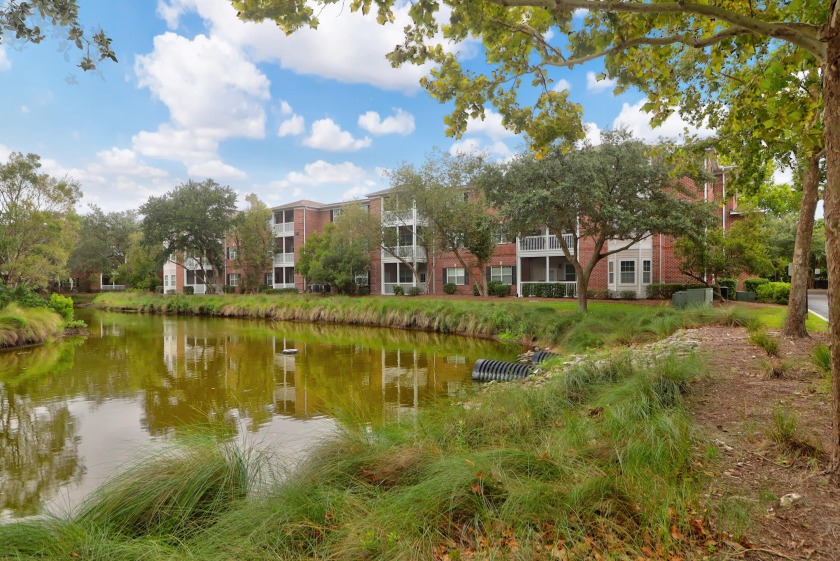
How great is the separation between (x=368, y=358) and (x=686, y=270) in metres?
17.2

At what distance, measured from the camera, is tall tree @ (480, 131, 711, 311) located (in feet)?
54.0

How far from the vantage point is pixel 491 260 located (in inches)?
1348

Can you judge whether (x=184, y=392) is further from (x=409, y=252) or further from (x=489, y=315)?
(x=409, y=252)

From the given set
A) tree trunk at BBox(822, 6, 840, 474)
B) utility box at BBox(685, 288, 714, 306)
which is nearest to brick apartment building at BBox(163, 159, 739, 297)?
utility box at BBox(685, 288, 714, 306)

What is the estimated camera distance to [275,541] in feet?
11.5

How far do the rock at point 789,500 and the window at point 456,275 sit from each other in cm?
3182

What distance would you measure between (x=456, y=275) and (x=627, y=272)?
1202cm

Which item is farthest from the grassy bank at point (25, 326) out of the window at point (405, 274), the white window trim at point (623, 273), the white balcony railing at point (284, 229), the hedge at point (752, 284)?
the hedge at point (752, 284)

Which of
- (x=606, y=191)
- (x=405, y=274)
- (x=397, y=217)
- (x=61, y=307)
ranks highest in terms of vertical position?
(x=397, y=217)

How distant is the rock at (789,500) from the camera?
11.0ft

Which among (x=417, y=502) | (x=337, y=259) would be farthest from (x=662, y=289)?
(x=417, y=502)

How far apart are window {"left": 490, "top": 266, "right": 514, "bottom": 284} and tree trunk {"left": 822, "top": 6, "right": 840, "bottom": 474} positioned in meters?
30.1

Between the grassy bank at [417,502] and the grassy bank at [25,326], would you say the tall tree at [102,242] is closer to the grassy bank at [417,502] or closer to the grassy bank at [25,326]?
the grassy bank at [25,326]

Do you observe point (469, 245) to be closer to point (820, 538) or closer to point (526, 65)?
point (526, 65)
